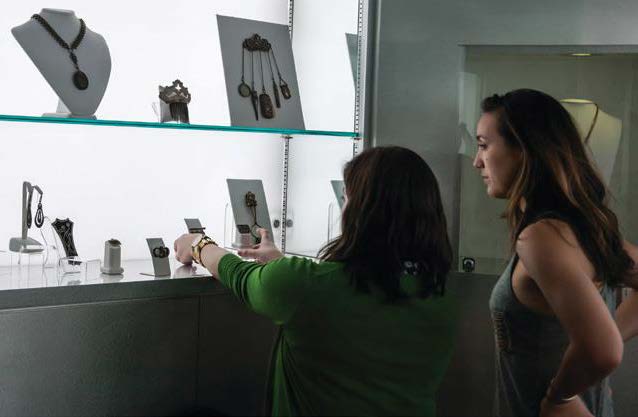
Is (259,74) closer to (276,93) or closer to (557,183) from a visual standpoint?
(276,93)

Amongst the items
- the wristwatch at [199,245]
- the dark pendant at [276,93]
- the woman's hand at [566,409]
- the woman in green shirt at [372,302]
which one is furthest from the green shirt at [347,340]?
the dark pendant at [276,93]

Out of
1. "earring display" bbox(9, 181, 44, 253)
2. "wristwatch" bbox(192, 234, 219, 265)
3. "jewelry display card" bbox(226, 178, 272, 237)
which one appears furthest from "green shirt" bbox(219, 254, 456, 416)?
"jewelry display card" bbox(226, 178, 272, 237)

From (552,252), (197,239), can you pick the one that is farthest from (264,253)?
(552,252)

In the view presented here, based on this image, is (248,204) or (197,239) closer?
(197,239)

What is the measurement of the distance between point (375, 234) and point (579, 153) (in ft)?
1.71

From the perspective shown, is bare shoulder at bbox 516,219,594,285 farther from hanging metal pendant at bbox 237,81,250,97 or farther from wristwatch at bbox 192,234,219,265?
hanging metal pendant at bbox 237,81,250,97

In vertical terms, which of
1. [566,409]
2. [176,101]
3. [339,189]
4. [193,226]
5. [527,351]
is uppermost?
[176,101]

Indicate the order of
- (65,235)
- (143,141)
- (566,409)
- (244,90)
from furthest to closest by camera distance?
(143,141) → (244,90) → (65,235) → (566,409)

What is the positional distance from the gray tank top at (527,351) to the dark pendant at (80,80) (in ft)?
4.36

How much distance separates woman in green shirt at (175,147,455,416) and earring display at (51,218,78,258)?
2.84 ft

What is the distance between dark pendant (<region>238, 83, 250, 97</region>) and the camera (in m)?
2.89

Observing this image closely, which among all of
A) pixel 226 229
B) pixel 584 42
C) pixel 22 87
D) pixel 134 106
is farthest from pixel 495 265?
pixel 22 87

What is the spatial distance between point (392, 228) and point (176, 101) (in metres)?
1.10

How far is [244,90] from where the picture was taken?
2.90 m
